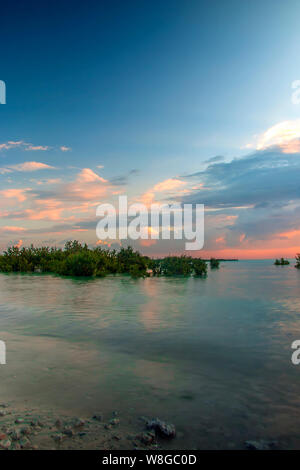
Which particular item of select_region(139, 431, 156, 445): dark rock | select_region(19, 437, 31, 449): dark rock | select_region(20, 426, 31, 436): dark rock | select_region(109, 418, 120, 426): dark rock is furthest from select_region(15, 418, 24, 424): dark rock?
select_region(139, 431, 156, 445): dark rock

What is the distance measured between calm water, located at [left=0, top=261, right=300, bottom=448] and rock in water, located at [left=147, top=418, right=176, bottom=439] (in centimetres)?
11

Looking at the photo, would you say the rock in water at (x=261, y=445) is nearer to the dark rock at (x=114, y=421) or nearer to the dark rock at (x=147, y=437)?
the dark rock at (x=147, y=437)

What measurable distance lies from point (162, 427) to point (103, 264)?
27763 mm

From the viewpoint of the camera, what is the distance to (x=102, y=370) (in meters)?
5.24

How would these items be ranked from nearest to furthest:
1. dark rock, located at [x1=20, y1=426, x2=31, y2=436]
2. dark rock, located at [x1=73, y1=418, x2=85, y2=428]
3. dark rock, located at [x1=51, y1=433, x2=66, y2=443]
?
dark rock, located at [x1=51, y1=433, x2=66, y2=443]
dark rock, located at [x1=20, y1=426, x2=31, y2=436]
dark rock, located at [x1=73, y1=418, x2=85, y2=428]

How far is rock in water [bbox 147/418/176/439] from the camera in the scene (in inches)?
126

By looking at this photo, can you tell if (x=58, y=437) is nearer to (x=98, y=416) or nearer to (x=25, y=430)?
(x=25, y=430)

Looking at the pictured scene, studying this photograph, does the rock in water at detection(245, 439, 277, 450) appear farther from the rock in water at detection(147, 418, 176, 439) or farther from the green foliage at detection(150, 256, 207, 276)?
the green foliage at detection(150, 256, 207, 276)

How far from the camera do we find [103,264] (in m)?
30.6

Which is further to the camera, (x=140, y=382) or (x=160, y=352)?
(x=160, y=352)

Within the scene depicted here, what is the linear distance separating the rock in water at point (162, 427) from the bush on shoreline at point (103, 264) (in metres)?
24.9

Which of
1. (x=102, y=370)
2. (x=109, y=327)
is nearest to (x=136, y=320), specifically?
(x=109, y=327)
